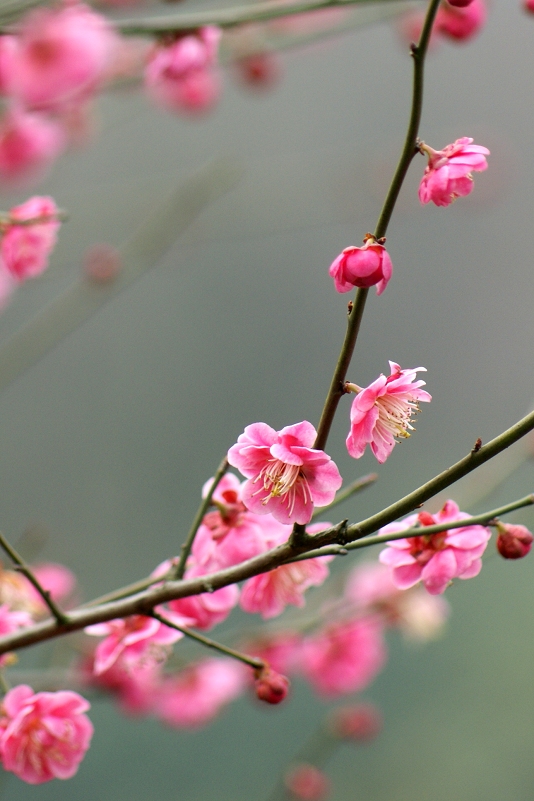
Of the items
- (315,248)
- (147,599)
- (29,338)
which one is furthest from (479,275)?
(147,599)

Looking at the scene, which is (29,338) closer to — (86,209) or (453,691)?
(86,209)

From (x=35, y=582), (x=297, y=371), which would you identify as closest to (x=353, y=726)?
(x=35, y=582)

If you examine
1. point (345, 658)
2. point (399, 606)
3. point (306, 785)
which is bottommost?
point (306, 785)

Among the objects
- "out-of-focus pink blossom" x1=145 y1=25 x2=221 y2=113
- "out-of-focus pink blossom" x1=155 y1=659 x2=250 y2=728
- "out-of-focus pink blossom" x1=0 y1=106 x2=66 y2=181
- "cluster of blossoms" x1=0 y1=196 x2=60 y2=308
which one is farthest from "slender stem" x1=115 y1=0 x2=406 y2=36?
"out-of-focus pink blossom" x1=155 y1=659 x2=250 y2=728

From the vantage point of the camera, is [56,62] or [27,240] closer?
[56,62]

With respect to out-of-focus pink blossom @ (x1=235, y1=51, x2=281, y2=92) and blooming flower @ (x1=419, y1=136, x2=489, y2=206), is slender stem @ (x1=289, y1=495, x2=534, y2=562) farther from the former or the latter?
out-of-focus pink blossom @ (x1=235, y1=51, x2=281, y2=92)

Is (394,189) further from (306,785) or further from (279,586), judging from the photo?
(306,785)
